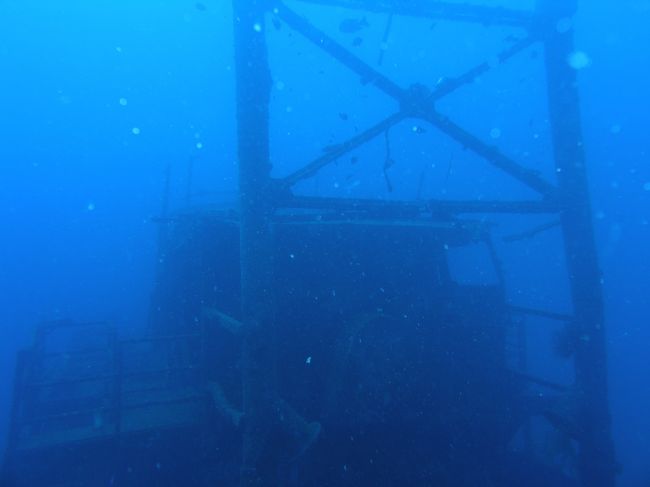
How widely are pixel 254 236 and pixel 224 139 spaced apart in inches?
2827

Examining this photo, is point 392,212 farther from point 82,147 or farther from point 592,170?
point 82,147

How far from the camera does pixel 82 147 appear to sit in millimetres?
66000

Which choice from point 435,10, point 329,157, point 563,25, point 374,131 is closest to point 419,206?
point 374,131

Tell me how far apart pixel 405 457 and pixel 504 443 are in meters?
1.17

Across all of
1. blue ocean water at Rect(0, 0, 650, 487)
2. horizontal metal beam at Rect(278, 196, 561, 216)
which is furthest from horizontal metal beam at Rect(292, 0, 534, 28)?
blue ocean water at Rect(0, 0, 650, 487)

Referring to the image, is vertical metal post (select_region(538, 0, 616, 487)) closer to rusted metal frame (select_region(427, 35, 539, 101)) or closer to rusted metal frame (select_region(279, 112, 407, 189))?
rusted metal frame (select_region(427, 35, 539, 101))

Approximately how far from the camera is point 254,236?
3.77m

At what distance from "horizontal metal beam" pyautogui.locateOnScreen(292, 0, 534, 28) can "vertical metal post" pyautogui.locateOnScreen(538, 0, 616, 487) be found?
50cm

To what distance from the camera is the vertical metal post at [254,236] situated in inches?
147

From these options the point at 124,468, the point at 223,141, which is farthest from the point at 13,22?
the point at 124,468

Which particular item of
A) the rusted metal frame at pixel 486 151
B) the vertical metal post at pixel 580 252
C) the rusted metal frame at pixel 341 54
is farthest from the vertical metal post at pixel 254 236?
the vertical metal post at pixel 580 252

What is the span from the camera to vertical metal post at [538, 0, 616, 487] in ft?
14.9

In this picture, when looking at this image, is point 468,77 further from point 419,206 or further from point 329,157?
point 329,157

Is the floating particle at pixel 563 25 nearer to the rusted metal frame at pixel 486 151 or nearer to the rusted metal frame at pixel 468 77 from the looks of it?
the rusted metal frame at pixel 468 77
